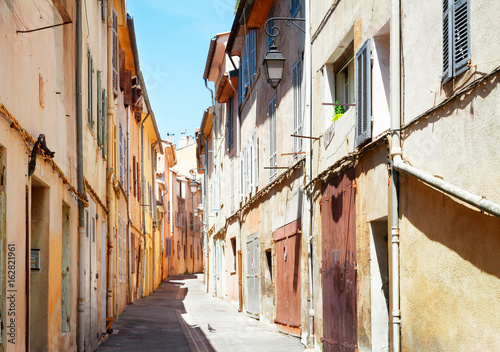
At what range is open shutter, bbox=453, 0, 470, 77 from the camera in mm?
6273

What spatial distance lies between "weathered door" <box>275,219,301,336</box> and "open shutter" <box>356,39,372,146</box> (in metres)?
4.39

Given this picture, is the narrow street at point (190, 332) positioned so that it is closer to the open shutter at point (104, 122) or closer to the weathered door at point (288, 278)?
the weathered door at point (288, 278)

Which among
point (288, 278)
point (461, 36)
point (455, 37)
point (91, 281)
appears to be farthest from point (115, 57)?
point (461, 36)

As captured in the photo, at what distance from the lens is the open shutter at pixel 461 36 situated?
6.27m

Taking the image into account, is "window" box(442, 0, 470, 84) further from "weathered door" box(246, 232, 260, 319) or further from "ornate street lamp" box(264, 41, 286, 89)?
"weathered door" box(246, 232, 260, 319)

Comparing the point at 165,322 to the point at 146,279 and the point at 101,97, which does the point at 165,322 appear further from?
the point at 146,279

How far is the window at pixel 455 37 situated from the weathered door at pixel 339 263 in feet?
12.2

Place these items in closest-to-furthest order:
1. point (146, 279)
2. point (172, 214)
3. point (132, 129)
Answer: point (132, 129)
point (146, 279)
point (172, 214)

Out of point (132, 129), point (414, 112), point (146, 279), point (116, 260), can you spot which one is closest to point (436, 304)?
point (414, 112)

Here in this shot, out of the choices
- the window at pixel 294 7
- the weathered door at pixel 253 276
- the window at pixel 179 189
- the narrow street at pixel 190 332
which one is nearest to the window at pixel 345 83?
the window at pixel 294 7

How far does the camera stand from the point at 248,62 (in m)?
20.2

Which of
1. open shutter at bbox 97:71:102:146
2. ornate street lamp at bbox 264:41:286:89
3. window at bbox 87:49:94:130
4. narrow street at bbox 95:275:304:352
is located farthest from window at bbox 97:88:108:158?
narrow street at bbox 95:275:304:352

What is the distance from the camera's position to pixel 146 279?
32.2 metres

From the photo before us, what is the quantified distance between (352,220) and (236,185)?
13600 mm
